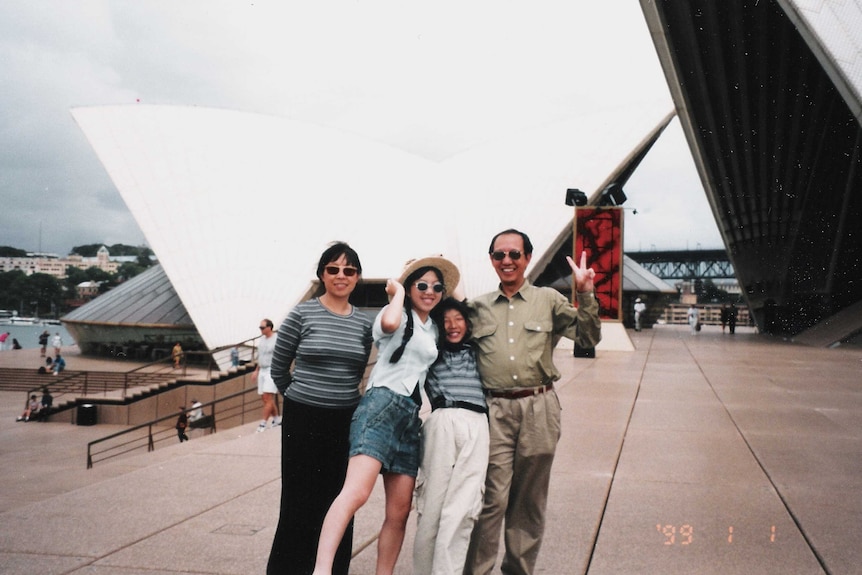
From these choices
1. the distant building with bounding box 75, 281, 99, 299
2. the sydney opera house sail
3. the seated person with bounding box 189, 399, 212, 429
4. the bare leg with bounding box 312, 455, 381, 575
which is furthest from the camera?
the distant building with bounding box 75, 281, 99, 299

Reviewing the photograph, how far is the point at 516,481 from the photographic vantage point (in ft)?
9.59

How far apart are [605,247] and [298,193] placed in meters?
10.6

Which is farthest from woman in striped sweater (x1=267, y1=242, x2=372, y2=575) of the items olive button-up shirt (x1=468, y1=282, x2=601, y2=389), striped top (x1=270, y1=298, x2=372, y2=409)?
olive button-up shirt (x1=468, y1=282, x2=601, y2=389)

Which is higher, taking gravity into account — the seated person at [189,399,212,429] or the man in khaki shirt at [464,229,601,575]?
the man in khaki shirt at [464,229,601,575]

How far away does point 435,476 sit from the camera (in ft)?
8.76

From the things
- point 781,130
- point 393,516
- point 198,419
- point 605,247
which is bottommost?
point 198,419

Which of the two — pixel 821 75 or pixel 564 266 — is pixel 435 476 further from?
pixel 564 266

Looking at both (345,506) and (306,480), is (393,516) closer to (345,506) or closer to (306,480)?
(345,506)

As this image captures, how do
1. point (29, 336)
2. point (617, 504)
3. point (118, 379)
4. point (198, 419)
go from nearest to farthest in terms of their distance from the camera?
point (617, 504), point (198, 419), point (118, 379), point (29, 336)

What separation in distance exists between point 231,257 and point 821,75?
54.7 ft

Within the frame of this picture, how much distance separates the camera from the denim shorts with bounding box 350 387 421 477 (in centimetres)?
262

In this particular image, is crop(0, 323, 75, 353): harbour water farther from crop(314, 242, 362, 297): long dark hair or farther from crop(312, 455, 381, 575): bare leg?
crop(312, 455, 381, 575): bare leg

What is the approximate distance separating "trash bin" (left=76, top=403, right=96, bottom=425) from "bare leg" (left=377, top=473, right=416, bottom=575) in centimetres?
1434

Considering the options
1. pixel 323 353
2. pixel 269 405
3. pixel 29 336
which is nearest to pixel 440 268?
pixel 323 353
